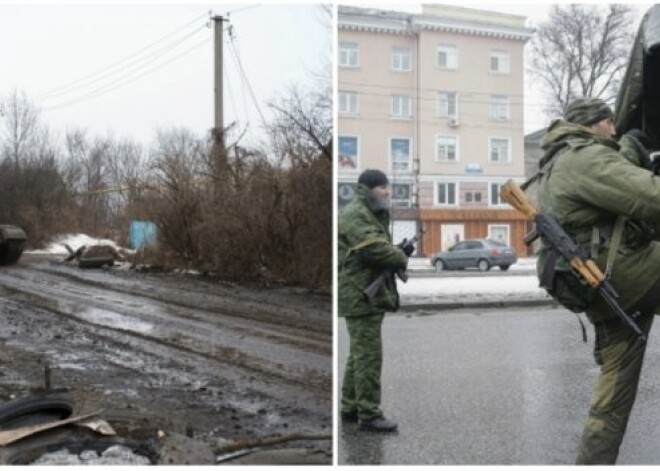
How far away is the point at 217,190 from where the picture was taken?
21.8ft

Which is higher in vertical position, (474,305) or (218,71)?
(218,71)

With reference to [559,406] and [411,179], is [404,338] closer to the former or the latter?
[411,179]

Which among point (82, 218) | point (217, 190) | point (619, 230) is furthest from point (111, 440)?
point (217, 190)

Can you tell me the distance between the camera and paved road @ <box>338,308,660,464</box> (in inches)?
137

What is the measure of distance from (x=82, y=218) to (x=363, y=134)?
174 cm

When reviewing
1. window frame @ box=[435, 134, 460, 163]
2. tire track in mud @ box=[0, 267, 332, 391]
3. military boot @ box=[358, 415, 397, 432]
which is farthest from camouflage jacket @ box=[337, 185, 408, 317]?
window frame @ box=[435, 134, 460, 163]

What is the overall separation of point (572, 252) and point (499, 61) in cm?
222

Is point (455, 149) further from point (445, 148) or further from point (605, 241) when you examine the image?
point (605, 241)

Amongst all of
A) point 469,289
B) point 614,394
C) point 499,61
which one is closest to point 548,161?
point 614,394

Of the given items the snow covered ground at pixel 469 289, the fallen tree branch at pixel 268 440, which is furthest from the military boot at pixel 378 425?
the snow covered ground at pixel 469 289

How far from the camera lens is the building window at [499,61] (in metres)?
4.39

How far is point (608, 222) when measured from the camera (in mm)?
2650

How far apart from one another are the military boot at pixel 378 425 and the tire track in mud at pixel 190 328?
0.87ft

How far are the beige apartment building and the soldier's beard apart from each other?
0.09 metres
